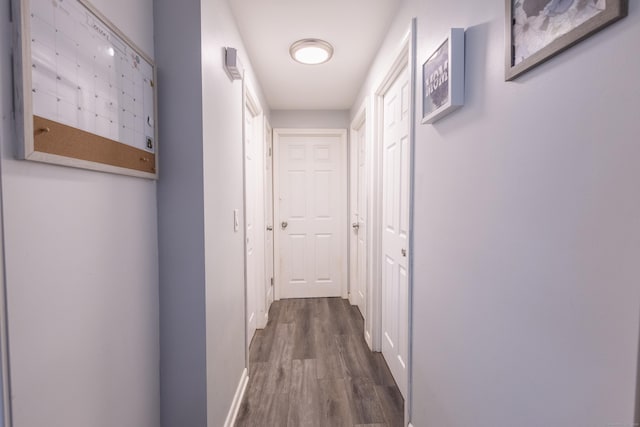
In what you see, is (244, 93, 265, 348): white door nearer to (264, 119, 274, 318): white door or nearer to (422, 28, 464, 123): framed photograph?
(264, 119, 274, 318): white door

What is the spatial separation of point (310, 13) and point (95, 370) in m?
1.88

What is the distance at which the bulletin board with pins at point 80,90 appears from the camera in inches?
25.3

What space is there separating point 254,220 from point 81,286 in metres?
1.80

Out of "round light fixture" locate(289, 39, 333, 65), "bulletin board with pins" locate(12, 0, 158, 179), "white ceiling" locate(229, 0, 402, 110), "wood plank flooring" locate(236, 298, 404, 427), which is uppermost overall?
"white ceiling" locate(229, 0, 402, 110)

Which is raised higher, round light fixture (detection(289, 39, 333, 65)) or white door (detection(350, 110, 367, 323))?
round light fixture (detection(289, 39, 333, 65))

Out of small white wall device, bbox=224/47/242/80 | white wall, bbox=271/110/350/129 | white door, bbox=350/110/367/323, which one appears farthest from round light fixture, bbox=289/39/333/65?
white wall, bbox=271/110/350/129

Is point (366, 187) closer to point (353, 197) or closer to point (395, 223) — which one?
point (395, 223)

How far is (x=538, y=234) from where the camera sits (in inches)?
25.9

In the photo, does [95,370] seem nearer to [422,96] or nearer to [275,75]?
[422,96]

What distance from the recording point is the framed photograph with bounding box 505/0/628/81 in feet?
1.64

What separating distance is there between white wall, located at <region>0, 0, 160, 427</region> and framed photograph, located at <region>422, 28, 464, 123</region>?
1091 mm

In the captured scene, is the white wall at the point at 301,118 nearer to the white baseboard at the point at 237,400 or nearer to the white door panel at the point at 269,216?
the white door panel at the point at 269,216

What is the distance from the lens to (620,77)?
1.59ft

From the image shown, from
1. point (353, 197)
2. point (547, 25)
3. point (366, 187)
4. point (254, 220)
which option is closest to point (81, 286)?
point (547, 25)
